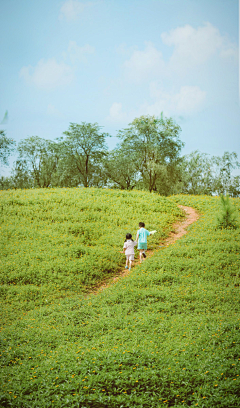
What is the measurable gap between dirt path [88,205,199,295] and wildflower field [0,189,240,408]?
0.39 metres

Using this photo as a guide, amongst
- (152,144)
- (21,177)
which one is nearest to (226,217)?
(152,144)

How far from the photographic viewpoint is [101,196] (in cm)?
2114

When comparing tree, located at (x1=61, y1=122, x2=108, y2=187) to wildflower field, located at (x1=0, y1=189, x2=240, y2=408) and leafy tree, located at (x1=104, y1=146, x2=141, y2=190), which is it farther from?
wildflower field, located at (x1=0, y1=189, x2=240, y2=408)

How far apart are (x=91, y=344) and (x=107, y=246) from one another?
7508mm

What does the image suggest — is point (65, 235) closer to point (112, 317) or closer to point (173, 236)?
point (173, 236)

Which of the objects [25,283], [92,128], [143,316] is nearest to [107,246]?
[25,283]

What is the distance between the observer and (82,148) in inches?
1476

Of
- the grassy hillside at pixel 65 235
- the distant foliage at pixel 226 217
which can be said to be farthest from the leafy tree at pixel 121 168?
the distant foliage at pixel 226 217

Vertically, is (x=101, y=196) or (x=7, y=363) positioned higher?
(x=101, y=196)

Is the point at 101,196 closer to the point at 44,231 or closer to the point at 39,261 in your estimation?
the point at 44,231

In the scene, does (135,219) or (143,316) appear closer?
(143,316)

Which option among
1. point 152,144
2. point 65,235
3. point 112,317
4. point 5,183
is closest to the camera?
point 112,317

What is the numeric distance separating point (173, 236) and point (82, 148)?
84.6ft

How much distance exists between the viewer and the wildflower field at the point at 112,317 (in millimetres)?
4461
